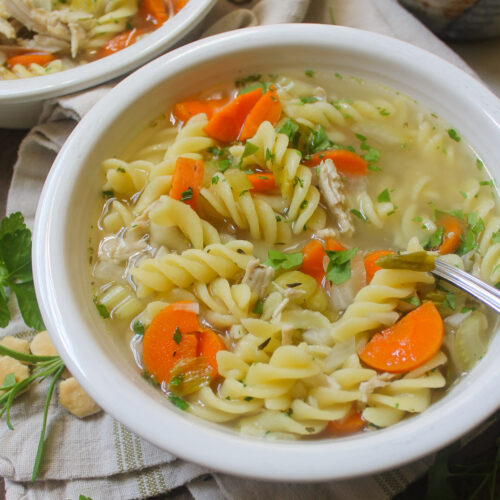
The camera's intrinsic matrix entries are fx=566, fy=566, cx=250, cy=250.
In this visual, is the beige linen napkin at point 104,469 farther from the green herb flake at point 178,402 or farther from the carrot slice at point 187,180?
the carrot slice at point 187,180

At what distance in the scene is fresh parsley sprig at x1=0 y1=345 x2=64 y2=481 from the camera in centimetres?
249

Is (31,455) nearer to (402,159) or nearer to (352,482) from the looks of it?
(352,482)

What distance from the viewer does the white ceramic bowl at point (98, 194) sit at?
181 centimetres

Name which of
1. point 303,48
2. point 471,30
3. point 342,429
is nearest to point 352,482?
point 342,429

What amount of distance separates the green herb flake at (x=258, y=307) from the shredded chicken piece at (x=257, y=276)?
0.05 m

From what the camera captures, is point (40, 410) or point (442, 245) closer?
point (442, 245)

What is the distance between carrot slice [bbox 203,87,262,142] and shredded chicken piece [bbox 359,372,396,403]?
1338 millimetres

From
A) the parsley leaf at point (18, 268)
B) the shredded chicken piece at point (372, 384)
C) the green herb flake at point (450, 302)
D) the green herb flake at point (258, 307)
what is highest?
the green herb flake at point (450, 302)

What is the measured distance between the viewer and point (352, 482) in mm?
2410

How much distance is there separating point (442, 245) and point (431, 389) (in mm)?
641

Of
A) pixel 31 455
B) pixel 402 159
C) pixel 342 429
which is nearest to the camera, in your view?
pixel 342 429

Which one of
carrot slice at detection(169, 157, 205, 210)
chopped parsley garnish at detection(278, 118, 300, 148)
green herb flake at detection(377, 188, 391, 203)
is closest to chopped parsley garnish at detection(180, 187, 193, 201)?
carrot slice at detection(169, 157, 205, 210)

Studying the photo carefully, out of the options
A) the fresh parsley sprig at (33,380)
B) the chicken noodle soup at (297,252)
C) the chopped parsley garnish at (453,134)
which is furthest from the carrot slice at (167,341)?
the chopped parsley garnish at (453,134)

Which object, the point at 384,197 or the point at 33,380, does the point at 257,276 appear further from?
the point at 33,380
